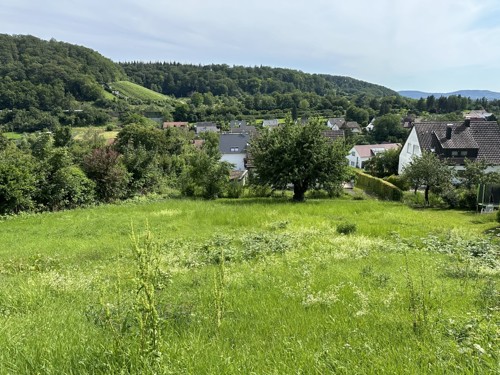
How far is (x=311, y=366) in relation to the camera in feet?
9.71

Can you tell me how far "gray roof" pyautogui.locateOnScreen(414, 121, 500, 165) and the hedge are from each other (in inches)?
304

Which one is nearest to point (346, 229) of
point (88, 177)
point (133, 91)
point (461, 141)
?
point (88, 177)

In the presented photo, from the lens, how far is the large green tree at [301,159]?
81.8 feet

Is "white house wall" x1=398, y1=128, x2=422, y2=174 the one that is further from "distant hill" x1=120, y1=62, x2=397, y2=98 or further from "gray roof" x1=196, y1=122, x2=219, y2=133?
"distant hill" x1=120, y1=62, x2=397, y2=98

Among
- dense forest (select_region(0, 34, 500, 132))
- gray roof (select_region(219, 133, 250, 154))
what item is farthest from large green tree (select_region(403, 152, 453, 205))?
dense forest (select_region(0, 34, 500, 132))

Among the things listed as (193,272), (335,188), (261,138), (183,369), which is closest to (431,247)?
(193,272)

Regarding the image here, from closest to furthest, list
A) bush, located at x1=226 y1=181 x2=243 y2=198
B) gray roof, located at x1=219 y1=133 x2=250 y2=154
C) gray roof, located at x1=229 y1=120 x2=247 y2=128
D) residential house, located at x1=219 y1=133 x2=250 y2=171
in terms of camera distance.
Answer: bush, located at x1=226 y1=181 x2=243 y2=198, residential house, located at x1=219 y1=133 x2=250 y2=171, gray roof, located at x1=219 y1=133 x2=250 y2=154, gray roof, located at x1=229 y1=120 x2=247 y2=128

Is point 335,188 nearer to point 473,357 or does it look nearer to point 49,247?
point 49,247

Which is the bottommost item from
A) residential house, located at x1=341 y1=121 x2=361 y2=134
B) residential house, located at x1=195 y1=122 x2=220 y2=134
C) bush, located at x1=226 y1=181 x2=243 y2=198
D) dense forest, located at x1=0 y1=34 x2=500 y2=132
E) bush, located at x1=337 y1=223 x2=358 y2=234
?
bush, located at x1=226 y1=181 x2=243 y2=198

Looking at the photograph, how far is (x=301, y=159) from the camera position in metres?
25.0

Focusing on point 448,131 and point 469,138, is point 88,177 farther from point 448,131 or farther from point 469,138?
point 469,138

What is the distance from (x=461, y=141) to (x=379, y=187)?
44.2 ft

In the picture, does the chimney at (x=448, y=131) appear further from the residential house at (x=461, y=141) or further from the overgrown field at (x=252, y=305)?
the overgrown field at (x=252, y=305)

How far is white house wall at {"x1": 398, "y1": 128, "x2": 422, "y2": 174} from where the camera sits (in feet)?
136
